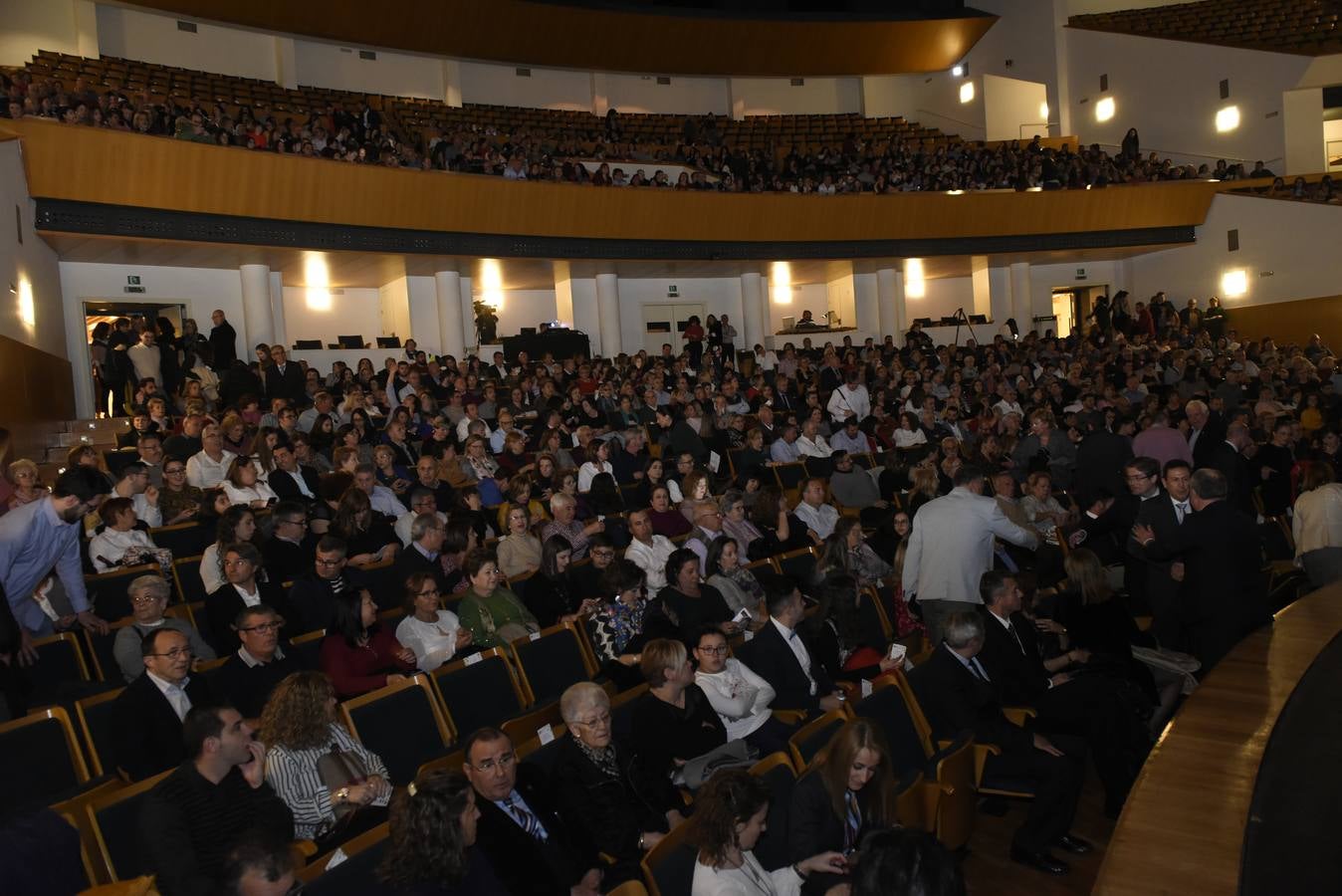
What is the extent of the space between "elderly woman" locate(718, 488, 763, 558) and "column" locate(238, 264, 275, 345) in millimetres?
9721

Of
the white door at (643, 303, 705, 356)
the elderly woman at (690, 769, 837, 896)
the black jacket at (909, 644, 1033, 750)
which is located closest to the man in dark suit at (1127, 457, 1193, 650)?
the black jacket at (909, 644, 1033, 750)

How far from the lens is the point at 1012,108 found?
909 inches

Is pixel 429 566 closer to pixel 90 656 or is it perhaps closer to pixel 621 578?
pixel 621 578

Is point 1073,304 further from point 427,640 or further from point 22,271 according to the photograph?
point 427,640

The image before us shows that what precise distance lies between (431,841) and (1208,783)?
186 centimetres

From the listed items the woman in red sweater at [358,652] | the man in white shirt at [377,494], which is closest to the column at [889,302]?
the man in white shirt at [377,494]

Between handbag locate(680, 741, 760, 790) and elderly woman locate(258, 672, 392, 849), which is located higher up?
elderly woman locate(258, 672, 392, 849)

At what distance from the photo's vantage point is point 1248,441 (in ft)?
26.5

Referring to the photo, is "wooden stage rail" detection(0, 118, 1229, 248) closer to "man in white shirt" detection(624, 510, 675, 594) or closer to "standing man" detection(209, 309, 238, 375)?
"standing man" detection(209, 309, 238, 375)

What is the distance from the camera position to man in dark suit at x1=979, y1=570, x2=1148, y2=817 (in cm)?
403

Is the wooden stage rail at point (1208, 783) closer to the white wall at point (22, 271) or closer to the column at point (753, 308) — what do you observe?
the white wall at point (22, 271)

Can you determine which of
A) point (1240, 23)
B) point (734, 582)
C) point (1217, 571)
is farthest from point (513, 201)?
point (1240, 23)

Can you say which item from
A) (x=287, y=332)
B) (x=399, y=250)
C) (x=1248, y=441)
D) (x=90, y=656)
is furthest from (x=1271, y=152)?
(x=90, y=656)

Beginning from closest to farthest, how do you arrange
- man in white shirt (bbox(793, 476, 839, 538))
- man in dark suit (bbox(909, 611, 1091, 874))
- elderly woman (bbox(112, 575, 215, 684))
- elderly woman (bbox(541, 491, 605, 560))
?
1. man in dark suit (bbox(909, 611, 1091, 874))
2. elderly woman (bbox(112, 575, 215, 684))
3. elderly woman (bbox(541, 491, 605, 560))
4. man in white shirt (bbox(793, 476, 839, 538))
